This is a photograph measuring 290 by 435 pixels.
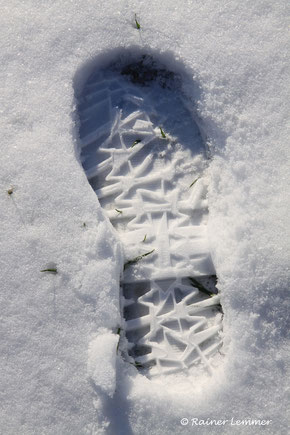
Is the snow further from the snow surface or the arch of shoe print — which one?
the arch of shoe print

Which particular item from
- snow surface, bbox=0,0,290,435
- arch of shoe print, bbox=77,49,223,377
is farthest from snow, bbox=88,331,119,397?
arch of shoe print, bbox=77,49,223,377

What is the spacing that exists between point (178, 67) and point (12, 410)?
1.46 meters

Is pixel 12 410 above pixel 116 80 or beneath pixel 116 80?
beneath

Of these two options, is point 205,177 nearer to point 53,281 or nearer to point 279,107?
point 279,107

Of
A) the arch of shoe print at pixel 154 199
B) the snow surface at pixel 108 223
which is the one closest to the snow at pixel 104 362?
the snow surface at pixel 108 223

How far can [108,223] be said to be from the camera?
1.77 meters

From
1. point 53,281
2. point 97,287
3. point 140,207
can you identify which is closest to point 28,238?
point 53,281

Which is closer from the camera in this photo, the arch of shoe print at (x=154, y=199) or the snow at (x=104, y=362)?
the snow at (x=104, y=362)

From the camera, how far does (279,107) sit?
1.85 m

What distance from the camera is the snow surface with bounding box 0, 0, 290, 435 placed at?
1681 mm

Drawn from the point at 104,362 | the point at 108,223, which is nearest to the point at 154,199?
the point at 108,223

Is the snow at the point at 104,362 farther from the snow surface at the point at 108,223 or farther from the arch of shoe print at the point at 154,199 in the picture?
the arch of shoe print at the point at 154,199

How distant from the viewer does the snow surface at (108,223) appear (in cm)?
168

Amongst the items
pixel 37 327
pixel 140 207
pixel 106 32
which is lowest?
pixel 37 327
